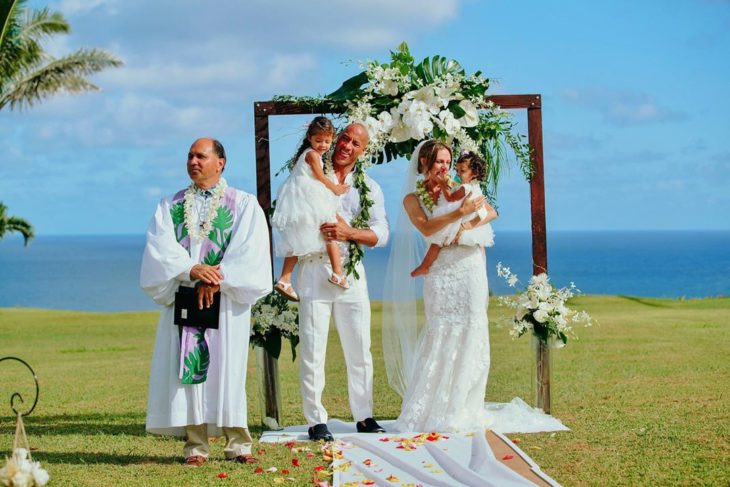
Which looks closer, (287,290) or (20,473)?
(20,473)

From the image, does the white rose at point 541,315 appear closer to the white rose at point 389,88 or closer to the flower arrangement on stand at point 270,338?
the flower arrangement on stand at point 270,338

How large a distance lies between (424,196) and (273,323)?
67.0 inches

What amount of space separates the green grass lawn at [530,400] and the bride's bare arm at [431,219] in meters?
1.75

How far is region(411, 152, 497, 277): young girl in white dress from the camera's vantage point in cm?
825

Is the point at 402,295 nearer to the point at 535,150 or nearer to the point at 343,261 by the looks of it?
the point at 343,261

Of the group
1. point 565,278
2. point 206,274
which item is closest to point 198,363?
point 206,274

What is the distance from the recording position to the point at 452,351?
824 cm

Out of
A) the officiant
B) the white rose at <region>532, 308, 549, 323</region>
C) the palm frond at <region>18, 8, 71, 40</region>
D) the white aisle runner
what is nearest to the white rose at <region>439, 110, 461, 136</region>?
the white rose at <region>532, 308, 549, 323</region>

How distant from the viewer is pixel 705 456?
729 cm

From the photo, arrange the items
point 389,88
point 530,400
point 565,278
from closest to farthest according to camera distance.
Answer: point 389,88
point 530,400
point 565,278

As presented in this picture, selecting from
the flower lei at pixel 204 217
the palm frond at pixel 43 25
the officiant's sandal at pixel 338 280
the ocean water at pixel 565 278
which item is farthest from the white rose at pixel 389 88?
the ocean water at pixel 565 278

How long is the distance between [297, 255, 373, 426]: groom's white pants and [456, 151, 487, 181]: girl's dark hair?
1.24 meters

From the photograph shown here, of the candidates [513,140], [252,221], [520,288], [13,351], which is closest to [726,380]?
[520,288]

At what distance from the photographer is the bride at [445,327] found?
817 centimetres
